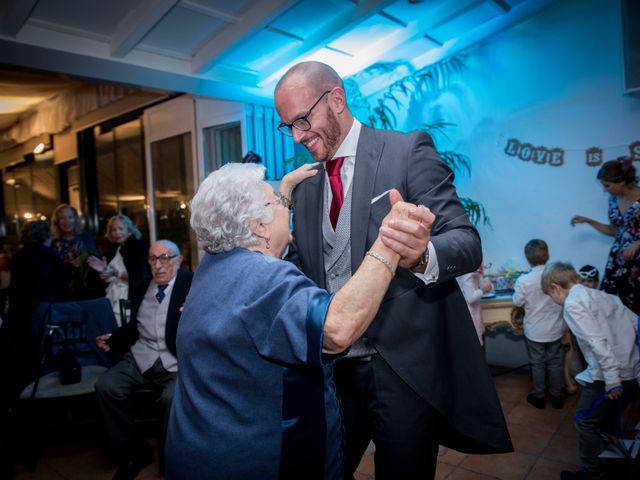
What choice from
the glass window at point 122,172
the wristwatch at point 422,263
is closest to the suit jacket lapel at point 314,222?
the wristwatch at point 422,263

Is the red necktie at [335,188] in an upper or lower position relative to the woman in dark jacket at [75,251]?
upper

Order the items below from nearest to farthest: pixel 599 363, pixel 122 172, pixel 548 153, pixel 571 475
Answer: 1. pixel 599 363
2. pixel 571 475
3. pixel 548 153
4. pixel 122 172

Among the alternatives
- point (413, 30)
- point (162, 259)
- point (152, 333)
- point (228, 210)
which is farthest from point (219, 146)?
point (228, 210)

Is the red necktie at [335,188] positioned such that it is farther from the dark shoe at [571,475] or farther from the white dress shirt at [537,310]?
the white dress shirt at [537,310]

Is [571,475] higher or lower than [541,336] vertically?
lower

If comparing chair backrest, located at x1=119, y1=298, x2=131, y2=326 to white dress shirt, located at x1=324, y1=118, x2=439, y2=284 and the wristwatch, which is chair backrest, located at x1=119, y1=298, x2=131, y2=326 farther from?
the wristwatch

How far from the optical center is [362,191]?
4.26 feet

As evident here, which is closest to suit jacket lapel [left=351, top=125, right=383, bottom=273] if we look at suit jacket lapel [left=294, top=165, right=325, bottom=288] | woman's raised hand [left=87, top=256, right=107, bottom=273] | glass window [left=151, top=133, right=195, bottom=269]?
suit jacket lapel [left=294, top=165, right=325, bottom=288]

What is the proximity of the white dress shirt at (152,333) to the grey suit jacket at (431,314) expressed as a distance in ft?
6.48

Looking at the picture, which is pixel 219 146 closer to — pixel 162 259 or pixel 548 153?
pixel 162 259

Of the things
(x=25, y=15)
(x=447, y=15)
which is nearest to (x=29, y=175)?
(x=25, y=15)

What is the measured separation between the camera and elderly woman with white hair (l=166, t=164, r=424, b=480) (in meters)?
0.98

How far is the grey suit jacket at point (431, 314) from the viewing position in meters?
1.21

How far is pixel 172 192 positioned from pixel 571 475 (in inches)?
208
